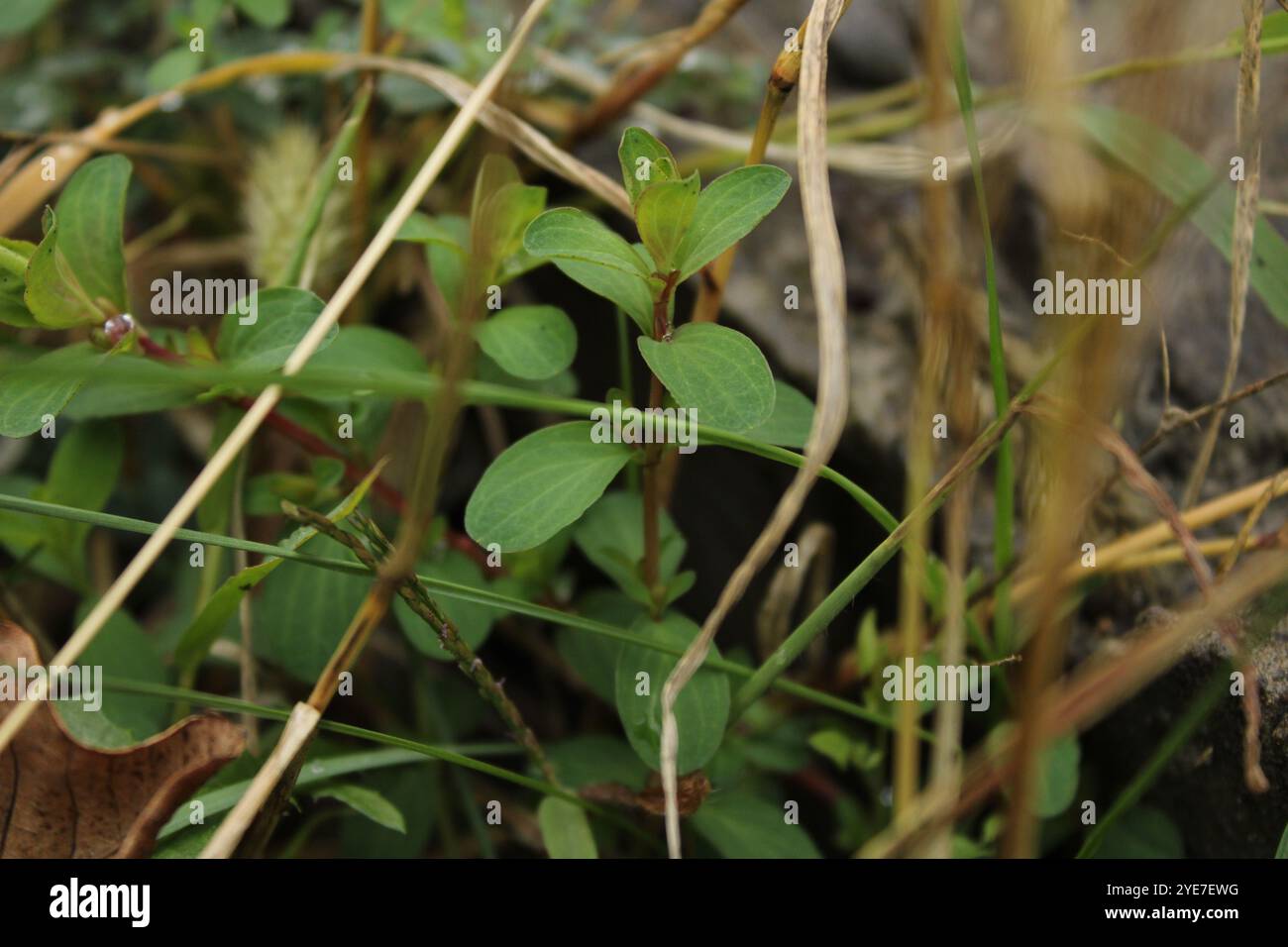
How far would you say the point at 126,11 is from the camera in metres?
1.77

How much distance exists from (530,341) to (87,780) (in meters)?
0.62

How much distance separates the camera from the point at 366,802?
987mm

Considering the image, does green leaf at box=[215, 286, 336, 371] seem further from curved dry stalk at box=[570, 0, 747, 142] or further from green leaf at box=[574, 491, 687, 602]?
curved dry stalk at box=[570, 0, 747, 142]

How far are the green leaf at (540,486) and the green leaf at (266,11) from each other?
0.99 meters

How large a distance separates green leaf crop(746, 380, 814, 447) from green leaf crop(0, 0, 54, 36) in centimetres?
133

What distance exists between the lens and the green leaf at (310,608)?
104 centimetres

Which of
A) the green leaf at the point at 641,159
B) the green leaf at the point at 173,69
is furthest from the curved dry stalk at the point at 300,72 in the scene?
the green leaf at the point at 641,159

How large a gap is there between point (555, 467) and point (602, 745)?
0.41 meters

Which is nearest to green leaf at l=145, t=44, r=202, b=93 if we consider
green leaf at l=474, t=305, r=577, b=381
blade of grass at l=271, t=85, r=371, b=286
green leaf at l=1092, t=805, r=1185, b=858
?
blade of grass at l=271, t=85, r=371, b=286

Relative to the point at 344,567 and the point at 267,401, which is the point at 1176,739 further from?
the point at 267,401

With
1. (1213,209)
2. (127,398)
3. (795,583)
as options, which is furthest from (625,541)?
(1213,209)

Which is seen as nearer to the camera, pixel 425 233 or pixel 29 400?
pixel 29 400

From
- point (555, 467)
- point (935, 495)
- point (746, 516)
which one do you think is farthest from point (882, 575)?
point (555, 467)

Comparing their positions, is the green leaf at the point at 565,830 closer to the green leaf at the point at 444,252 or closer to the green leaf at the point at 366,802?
the green leaf at the point at 366,802
